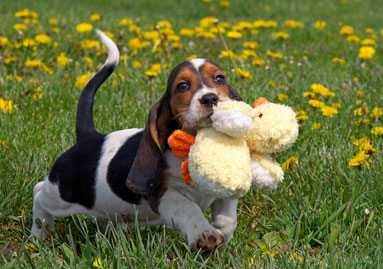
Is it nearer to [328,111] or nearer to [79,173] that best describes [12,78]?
[79,173]

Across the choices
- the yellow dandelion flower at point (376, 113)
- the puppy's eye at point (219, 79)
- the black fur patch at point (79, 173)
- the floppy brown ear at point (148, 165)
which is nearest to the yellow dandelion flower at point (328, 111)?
the yellow dandelion flower at point (376, 113)

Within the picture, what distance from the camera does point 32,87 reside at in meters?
4.91

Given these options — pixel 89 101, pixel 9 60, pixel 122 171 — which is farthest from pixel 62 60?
pixel 122 171

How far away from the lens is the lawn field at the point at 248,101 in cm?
256

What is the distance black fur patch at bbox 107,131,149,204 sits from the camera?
2.78m

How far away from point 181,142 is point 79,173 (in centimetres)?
74

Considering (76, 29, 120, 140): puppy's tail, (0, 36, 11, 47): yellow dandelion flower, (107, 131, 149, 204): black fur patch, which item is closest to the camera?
(107, 131, 149, 204): black fur patch

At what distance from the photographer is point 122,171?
2795 mm

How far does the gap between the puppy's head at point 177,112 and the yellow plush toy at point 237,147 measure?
0.14 m

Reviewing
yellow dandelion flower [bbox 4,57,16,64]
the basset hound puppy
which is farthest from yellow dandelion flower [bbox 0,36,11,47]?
the basset hound puppy

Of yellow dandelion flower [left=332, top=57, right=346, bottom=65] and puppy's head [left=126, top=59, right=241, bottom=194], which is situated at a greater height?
puppy's head [left=126, top=59, right=241, bottom=194]

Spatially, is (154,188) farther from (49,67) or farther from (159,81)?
(49,67)

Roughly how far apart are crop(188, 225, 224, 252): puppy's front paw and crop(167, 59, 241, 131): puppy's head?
43 cm

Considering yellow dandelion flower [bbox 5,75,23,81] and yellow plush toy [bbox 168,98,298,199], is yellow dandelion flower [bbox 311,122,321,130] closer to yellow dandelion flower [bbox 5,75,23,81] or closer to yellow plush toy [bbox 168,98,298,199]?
yellow plush toy [bbox 168,98,298,199]
